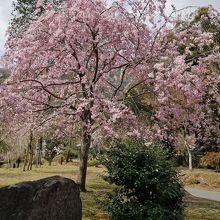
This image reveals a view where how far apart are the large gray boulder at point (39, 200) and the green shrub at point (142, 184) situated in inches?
45.0

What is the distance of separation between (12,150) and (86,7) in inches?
1047

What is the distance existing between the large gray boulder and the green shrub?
1.14m

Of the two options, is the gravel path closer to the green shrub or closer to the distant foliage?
the distant foliage

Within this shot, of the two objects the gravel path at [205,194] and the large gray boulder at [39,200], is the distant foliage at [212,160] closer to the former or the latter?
the gravel path at [205,194]

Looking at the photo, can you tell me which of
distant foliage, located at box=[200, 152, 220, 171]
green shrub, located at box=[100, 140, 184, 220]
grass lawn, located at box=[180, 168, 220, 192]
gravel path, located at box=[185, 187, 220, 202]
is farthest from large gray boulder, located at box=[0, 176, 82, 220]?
distant foliage, located at box=[200, 152, 220, 171]

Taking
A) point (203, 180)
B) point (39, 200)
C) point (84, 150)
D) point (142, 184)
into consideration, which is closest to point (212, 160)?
point (203, 180)

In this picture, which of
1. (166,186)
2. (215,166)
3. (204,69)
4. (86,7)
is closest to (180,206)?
(166,186)

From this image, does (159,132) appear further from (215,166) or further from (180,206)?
(215,166)

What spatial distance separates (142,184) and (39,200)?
231 centimetres

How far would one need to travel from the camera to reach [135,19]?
14.1 meters

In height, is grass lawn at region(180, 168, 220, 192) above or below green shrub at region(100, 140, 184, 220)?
above

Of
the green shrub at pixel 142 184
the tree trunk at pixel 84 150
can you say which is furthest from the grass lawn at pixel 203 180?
the green shrub at pixel 142 184

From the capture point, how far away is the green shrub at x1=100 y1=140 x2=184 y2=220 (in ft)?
29.3

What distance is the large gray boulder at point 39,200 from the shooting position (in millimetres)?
7902
